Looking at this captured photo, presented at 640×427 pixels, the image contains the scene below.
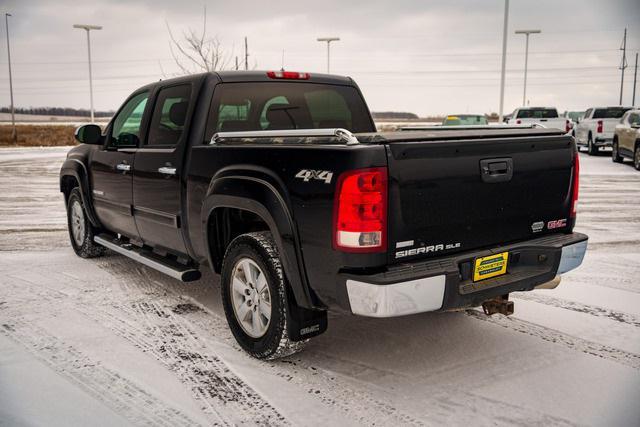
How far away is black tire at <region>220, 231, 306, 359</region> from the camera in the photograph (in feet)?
11.6

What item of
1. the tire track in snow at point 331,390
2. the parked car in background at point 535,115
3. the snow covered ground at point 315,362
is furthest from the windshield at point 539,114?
the tire track in snow at point 331,390

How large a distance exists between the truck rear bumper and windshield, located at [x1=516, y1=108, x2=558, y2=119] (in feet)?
69.1

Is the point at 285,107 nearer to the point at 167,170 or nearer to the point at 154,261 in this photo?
the point at 167,170

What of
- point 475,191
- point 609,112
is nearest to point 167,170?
point 475,191

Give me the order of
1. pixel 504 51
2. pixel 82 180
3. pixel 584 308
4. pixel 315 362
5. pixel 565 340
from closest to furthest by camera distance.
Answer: pixel 315 362 < pixel 565 340 < pixel 584 308 < pixel 82 180 < pixel 504 51

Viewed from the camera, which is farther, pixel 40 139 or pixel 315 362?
pixel 40 139

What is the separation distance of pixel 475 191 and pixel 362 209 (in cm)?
79

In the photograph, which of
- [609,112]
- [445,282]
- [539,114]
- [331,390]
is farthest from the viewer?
[539,114]

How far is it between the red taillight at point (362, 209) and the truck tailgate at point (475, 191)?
0.20 feet

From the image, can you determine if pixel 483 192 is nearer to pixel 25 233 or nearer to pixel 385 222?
pixel 385 222

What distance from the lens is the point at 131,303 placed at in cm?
500

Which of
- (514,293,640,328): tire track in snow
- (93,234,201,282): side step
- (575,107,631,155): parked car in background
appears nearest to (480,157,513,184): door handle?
(514,293,640,328): tire track in snow

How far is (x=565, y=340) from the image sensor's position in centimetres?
412

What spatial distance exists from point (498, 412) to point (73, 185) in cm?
573
